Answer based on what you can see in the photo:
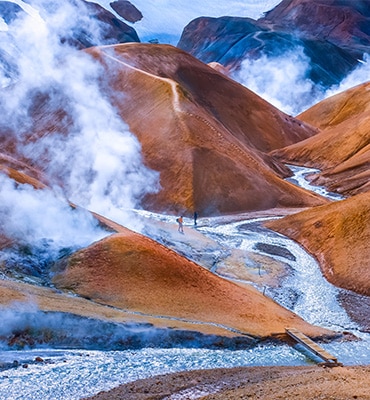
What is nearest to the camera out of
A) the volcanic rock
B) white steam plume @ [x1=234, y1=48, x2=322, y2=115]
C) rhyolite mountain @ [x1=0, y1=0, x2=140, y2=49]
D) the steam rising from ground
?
rhyolite mountain @ [x1=0, y1=0, x2=140, y2=49]

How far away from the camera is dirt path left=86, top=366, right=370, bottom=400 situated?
1752 cm

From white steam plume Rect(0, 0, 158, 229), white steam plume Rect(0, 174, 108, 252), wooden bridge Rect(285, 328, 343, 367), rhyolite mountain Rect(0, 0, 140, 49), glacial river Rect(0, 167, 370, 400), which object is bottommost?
glacial river Rect(0, 167, 370, 400)

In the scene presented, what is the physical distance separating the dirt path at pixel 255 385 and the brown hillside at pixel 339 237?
18.7 metres

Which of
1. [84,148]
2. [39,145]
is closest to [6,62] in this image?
[39,145]

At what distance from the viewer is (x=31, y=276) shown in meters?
29.0

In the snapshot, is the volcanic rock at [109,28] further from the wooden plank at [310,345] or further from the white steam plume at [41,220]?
the wooden plank at [310,345]

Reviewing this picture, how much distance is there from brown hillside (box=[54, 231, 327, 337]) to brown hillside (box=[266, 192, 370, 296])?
34.2 ft

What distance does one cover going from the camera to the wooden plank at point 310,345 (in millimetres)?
24531

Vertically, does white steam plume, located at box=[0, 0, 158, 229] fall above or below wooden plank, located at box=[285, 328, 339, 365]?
above

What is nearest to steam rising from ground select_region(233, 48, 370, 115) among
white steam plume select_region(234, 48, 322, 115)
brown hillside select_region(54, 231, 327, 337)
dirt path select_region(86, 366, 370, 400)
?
white steam plume select_region(234, 48, 322, 115)

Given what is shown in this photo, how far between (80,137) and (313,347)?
57300 millimetres

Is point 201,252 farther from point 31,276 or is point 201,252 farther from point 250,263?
point 31,276

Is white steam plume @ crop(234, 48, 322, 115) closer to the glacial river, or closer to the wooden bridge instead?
the glacial river

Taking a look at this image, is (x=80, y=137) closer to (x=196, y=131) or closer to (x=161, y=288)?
(x=196, y=131)
